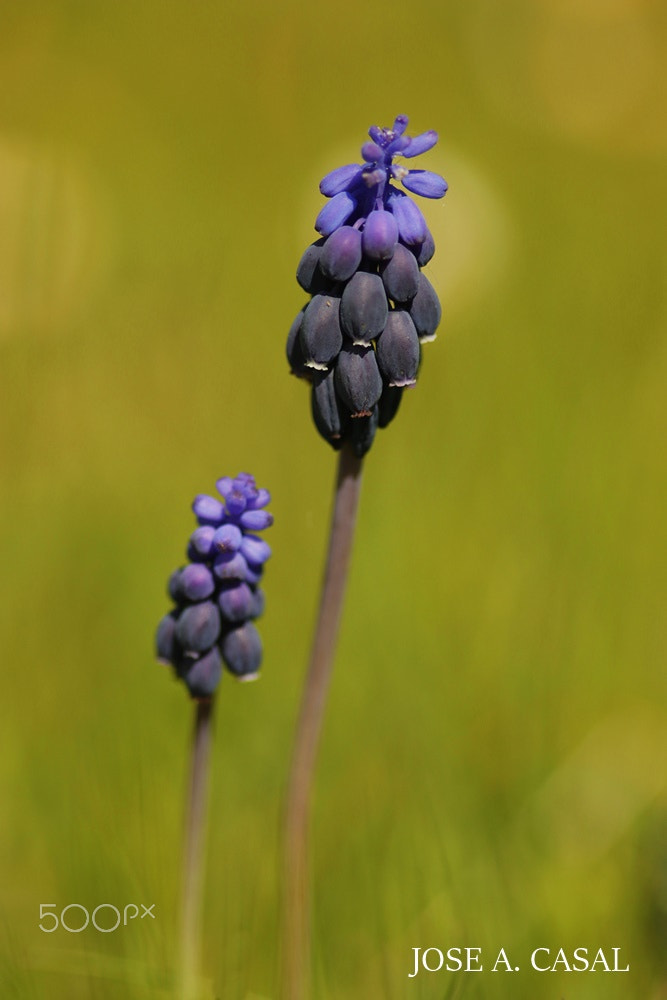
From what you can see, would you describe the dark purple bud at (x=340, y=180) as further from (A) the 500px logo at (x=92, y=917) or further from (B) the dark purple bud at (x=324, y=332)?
(A) the 500px logo at (x=92, y=917)

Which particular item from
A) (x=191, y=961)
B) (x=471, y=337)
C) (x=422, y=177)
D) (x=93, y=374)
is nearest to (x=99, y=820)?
(x=191, y=961)

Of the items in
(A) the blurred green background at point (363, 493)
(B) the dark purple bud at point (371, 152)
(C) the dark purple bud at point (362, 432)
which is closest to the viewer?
(B) the dark purple bud at point (371, 152)

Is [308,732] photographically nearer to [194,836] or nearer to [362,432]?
[194,836]

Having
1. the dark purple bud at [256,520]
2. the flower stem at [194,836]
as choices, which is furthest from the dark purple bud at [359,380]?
the flower stem at [194,836]

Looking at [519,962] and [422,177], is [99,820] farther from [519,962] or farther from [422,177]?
[422,177]

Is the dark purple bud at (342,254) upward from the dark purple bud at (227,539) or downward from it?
upward

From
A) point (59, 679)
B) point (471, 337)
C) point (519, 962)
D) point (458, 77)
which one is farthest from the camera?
point (458, 77)
